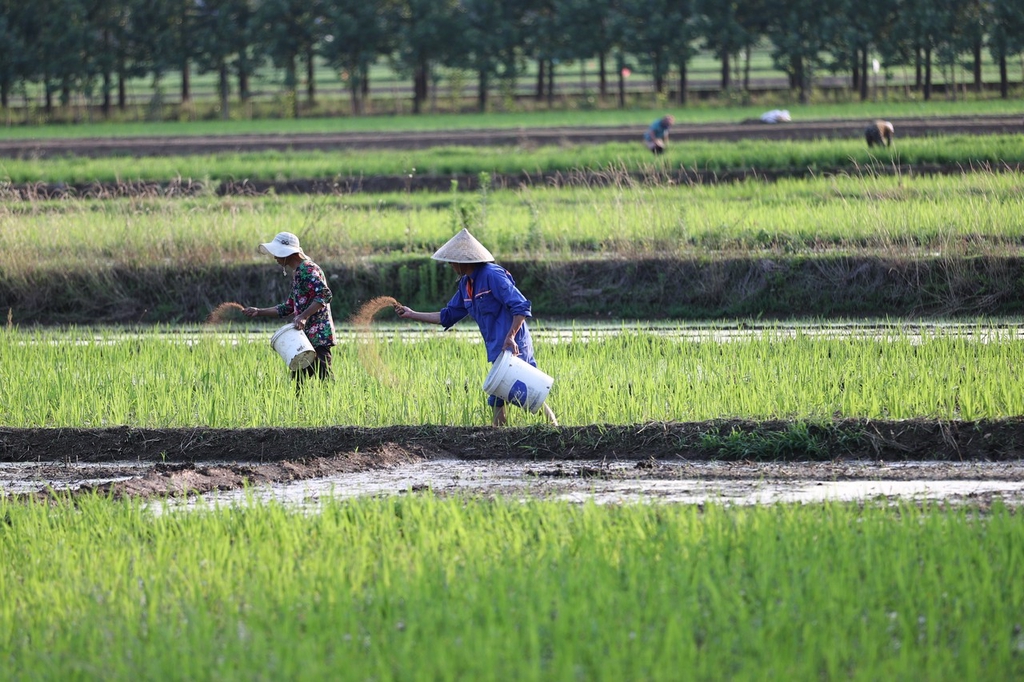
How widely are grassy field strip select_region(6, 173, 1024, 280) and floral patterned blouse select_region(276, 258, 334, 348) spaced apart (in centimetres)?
600

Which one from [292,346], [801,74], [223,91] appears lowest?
[292,346]

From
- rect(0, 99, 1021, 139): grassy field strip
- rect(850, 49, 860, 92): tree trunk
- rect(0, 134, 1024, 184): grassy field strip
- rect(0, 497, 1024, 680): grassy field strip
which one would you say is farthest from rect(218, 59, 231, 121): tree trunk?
rect(0, 497, 1024, 680): grassy field strip

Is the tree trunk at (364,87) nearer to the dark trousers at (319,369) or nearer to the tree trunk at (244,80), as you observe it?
the tree trunk at (244,80)

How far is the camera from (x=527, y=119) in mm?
41312

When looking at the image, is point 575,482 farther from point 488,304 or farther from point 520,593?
point 520,593

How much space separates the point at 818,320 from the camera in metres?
13.1

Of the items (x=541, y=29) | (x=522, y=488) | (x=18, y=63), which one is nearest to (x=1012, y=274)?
(x=522, y=488)

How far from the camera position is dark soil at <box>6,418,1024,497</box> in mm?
7414

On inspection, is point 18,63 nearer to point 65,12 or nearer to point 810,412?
point 65,12

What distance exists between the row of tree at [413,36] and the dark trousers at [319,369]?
130 ft

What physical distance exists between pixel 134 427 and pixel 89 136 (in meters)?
31.3

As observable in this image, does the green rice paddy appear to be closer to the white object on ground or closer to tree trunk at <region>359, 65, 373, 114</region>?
the white object on ground

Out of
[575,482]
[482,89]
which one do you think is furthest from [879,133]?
[482,89]

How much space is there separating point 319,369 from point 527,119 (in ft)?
108
